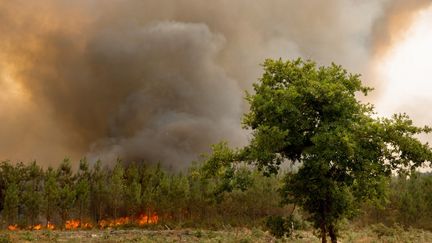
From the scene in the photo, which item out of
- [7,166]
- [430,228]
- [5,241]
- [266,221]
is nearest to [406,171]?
[266,221]

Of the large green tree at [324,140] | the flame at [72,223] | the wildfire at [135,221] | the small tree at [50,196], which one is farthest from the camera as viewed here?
the wildfire at [135,221]

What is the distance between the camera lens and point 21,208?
122688 millimetres

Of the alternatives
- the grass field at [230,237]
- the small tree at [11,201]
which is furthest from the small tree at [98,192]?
the grass field at [230,237]

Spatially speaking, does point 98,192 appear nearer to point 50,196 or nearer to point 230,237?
point 50,196

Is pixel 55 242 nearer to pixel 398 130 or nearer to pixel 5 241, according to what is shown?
pixel 5 241

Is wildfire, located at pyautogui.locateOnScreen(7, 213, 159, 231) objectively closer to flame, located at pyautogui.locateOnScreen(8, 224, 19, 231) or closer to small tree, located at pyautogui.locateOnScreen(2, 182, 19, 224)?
flame, located at pyautogui.locateOnScreen(8, 224, 19, 231)

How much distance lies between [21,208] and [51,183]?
14.4 m

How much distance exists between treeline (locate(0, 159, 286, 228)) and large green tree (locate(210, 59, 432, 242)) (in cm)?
8753

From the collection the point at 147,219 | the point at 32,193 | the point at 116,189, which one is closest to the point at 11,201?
the point at 32,193

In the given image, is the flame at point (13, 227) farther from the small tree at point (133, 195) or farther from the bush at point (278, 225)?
the bush at point (278, 225)

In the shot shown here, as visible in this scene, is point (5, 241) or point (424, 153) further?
point (5, 241)

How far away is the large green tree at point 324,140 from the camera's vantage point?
22938 millimetres

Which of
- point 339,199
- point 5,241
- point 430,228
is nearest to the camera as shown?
point 339,199

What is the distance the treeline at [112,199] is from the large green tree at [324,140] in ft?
287
